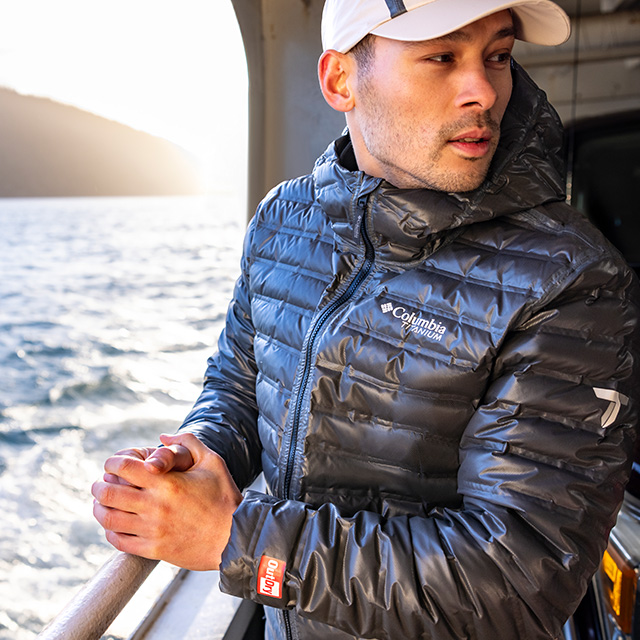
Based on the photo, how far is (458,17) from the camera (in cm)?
112

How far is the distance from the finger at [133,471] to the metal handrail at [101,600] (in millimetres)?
111

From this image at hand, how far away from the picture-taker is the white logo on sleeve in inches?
37.6

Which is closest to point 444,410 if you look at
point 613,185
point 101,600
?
point 101,600

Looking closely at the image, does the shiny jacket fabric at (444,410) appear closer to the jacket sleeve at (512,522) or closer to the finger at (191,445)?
the jacket sleeve at (512,522)

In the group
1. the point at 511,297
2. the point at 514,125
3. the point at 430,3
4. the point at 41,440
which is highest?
the point at 430,3

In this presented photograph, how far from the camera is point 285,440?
4.12 feet

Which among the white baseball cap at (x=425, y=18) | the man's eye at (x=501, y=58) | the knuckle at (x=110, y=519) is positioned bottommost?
the knuckle at (x=110, y=519)

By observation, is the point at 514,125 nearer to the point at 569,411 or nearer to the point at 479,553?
the point at 569,411

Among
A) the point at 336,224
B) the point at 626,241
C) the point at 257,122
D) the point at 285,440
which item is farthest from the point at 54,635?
the point at 626,241

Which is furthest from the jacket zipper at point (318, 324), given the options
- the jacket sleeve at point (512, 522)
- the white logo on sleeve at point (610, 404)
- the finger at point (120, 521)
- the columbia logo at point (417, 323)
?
the white logo on sleeve at point (610, 404)

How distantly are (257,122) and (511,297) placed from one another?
2.17 meters

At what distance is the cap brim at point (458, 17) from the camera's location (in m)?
1.12

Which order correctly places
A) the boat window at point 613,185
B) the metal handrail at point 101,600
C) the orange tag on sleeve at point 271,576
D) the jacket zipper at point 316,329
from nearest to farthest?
the metal handrail at point 101,600, the orange tag on sleeve at point 271,576, the jacket zipper at point 316,329, the boat window at point 613,185

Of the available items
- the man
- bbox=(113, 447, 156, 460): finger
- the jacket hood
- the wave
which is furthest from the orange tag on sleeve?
the wave
